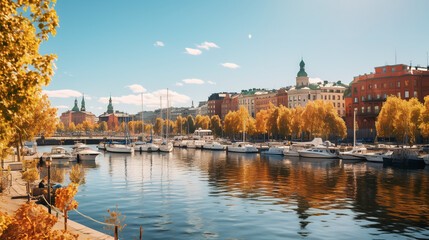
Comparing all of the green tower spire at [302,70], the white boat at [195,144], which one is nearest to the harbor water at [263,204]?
the white boat at [195,144]

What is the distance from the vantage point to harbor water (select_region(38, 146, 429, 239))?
77.5 feet

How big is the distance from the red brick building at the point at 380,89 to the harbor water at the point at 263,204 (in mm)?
62346

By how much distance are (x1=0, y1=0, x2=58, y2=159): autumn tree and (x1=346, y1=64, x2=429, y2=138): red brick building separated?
108958mm

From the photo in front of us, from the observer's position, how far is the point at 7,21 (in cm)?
949

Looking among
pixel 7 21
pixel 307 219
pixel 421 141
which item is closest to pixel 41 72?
pixel 7 21

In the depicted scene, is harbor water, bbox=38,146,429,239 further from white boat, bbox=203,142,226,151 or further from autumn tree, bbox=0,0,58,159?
white boat, bbox=203,142,226,151

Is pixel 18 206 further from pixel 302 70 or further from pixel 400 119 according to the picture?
pixel 302 70

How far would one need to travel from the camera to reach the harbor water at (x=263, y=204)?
77.5ft

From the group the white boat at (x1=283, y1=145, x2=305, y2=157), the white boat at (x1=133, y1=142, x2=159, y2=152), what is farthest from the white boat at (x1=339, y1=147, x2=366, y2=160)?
the white boat at (x1=133, y1=142, x2=159, y2=152)

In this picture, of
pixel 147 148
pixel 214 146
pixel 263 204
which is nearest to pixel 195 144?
pixel 214 146

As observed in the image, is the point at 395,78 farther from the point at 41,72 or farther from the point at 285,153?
the point at 41,72

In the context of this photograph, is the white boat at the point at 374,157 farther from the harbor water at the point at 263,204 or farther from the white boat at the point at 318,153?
the harbor water at the point at 263,204

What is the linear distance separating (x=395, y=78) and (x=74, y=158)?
307ft

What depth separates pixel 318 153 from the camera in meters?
→ 79.1
